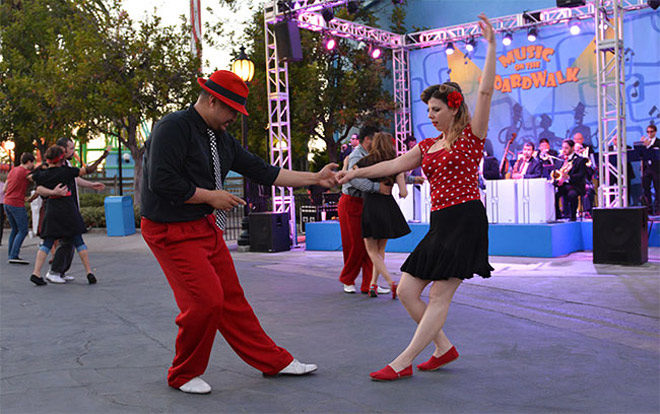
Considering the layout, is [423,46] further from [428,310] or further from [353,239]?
[428,310]

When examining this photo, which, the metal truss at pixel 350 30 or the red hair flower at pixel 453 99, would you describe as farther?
the metal truss at pixel 350 30

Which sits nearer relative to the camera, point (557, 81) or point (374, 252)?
point (374, 252)

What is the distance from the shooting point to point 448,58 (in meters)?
20.0

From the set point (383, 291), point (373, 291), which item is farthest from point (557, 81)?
point (373, 291)

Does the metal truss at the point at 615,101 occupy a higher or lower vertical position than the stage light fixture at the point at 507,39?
lower

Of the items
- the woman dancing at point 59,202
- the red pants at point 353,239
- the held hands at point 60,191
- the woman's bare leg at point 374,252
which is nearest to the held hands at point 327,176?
the woman's bare leg at point 374,252

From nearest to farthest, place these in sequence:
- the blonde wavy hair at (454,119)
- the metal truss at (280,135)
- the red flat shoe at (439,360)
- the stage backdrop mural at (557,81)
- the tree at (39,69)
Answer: the blonde wavy hair at (454,119) < the red flat shoe at (439,360) < the metal truss at (280,135) < the stage backdrop mural at (557,81) < the tree at (39,69)

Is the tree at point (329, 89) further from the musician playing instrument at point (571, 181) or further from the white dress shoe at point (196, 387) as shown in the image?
the white dress shoe at point (196, 387)

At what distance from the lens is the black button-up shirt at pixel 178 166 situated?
377 cm

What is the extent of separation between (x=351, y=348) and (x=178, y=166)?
2.08 metres

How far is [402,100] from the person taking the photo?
20578 millimetres

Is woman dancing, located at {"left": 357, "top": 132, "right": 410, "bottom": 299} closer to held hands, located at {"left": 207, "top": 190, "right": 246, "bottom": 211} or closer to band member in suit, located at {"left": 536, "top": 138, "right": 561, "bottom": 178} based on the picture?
held hands, located at {"left": 207, "top": 190, "right": 246, "bottom": 211}

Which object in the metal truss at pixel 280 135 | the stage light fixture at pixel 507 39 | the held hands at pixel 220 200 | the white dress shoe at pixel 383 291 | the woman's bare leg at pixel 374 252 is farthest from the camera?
the stage light fixture at pixel 507 39

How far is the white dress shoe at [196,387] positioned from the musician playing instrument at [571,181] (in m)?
10.6
